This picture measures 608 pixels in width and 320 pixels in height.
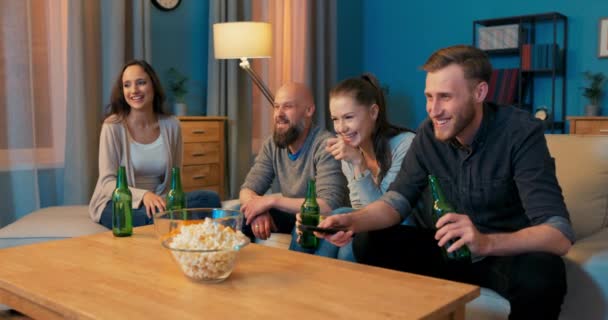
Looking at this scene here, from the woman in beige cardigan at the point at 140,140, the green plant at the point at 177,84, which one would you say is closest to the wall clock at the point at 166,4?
the green plant at the point at 177,84

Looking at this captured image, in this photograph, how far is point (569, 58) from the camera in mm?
5176

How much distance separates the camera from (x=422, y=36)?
19.6 feet

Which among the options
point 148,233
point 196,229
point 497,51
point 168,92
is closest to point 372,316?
point 196,229

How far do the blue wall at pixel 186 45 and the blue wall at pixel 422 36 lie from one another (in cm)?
186

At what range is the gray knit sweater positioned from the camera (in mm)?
2453

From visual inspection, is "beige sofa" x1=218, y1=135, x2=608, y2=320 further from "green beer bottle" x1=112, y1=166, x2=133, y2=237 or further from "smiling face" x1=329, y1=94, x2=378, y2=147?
"green beer bottle" x1=112, y1=166, x2=133, y2=237

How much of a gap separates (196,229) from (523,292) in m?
0.81

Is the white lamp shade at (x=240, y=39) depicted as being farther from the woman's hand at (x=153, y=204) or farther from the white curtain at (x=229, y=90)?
the woman's hand at (x=153, y=204)

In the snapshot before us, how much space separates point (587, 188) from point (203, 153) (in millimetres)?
2755

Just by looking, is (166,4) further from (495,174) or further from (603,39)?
(603,39)

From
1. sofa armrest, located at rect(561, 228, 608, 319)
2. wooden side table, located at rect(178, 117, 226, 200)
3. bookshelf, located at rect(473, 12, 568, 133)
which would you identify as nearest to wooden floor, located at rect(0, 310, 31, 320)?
sofa armrest, located at rect(561, 228, 608, 319)

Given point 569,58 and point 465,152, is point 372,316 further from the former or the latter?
point 569,58

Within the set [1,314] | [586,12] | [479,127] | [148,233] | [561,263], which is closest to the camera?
[561,263]

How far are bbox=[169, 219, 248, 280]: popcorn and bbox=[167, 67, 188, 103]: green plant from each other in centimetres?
307
